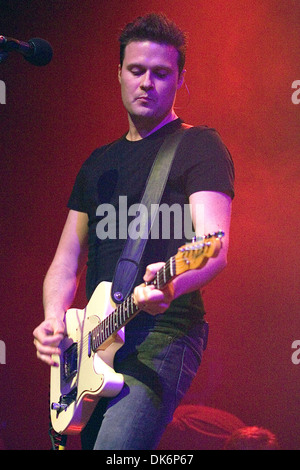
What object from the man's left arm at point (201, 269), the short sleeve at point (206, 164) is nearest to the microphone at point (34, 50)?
the short sleeve at point (206, 164)

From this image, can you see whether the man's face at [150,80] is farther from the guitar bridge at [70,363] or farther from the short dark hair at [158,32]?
the guitar bridge at [70,363]

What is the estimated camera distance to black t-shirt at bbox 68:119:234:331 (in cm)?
212

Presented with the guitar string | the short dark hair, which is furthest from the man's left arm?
the short dark hair

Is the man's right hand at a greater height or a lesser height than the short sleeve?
lesser

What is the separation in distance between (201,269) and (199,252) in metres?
0.34

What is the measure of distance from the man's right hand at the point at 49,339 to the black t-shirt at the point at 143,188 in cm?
22

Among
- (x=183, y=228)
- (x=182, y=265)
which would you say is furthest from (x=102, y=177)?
(x=182, y=265)

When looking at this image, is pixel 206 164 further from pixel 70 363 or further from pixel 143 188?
pixel 70 363

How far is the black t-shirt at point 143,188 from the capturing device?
2123 mm

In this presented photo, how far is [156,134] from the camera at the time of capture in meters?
2.54

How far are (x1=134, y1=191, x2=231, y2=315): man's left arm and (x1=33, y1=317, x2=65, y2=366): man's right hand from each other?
577mm

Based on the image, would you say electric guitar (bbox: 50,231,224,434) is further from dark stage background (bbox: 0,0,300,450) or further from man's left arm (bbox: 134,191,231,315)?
dark stage background (bbox: 0,0,300,450)

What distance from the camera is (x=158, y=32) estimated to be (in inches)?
103

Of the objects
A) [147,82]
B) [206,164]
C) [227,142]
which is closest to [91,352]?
[206,164]
